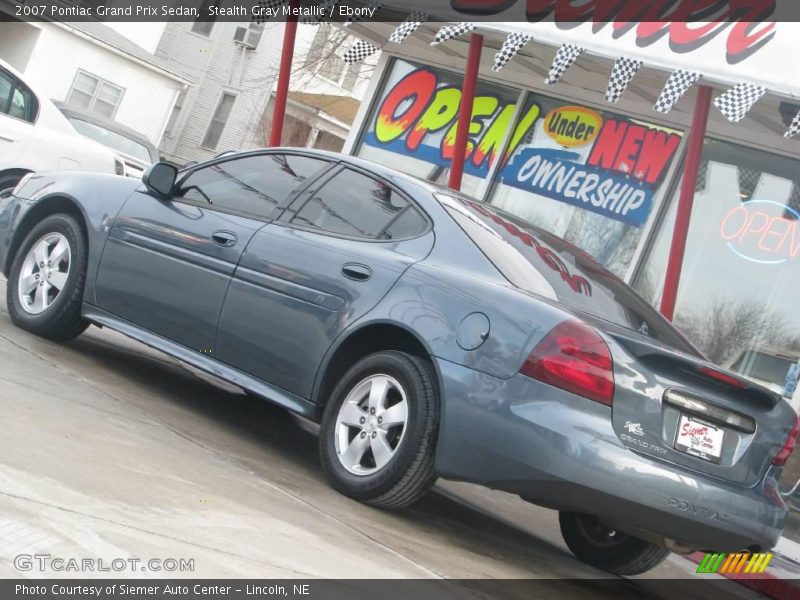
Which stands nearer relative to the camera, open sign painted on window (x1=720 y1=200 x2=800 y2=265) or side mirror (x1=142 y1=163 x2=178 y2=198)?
side mirror (x1=142 y1=163 x2=178 y2=198)

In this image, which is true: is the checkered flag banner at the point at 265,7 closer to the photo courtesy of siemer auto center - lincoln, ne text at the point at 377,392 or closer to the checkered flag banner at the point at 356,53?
the checkered flag banner at the point at 356,53

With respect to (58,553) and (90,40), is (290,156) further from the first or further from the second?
(90,40)

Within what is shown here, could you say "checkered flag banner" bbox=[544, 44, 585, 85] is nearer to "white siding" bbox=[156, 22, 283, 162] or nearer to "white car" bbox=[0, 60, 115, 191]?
"white car" bbox=[0, 60, 115, 191]

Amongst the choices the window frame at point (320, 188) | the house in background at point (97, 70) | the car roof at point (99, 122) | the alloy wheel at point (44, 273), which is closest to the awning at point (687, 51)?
the window frame at point (320, 188)

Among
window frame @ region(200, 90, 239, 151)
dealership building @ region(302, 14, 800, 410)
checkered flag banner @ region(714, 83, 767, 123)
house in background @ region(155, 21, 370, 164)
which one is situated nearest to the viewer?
checkered flag banner @ region(714, 83, 767, 123)

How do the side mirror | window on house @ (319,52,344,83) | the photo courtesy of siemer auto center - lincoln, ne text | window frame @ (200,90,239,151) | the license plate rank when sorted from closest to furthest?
the photo courtesy of siemer auto center - lincoln, ne text
the license plate
the side mirror
window frame @ (200,90,239,151)
window on house @ (319,52,344,83)

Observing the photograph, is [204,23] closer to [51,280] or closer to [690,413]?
[51,280]

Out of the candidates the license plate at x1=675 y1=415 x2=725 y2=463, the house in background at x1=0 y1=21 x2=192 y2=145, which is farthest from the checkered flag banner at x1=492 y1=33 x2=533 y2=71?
the house in background at x1=0 y1=21 x2=192 y2=145

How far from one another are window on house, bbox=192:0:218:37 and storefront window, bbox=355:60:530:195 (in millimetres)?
23416

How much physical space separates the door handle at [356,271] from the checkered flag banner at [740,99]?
4.07 metres

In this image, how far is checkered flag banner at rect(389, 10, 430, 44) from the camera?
36.4ft

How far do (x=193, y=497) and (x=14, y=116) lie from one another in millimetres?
7875

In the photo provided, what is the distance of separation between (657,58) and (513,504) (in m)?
3.71

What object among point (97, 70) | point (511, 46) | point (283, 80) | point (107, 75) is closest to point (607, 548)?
point (511, 46)
